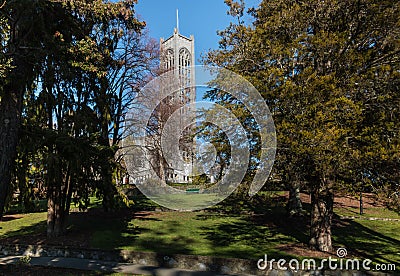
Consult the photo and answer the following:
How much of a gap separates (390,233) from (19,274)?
499 inches

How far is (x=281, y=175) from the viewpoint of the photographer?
293 inches

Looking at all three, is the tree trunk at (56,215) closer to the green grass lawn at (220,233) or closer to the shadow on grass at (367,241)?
the green grass lawn at (220,233)

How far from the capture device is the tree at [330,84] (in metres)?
6.15

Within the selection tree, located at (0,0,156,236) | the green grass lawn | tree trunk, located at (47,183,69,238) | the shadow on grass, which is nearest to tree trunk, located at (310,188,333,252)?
the green grass lawn

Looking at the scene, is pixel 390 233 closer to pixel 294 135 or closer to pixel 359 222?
pixel 359 222

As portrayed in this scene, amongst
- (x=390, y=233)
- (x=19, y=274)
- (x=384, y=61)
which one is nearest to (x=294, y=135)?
(x=384, y=61)

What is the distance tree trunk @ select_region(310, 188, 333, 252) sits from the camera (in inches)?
324

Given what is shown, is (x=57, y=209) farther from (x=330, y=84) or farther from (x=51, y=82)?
(x=330, y=84)

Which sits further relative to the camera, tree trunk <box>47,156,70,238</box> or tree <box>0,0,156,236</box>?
tree trunk <box>47,156,70,238</box>

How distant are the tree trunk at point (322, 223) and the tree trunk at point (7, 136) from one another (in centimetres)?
758

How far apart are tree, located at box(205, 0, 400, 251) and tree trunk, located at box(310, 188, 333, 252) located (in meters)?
0.95

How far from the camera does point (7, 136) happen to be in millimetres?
A: 6203

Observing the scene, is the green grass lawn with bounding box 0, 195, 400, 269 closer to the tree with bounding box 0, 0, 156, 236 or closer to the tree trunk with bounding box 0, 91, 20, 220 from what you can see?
the tree with bounding box 0, 0, 156, 236

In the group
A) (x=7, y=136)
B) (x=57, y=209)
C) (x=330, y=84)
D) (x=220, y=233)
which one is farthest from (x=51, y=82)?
(x=220, y=233)
